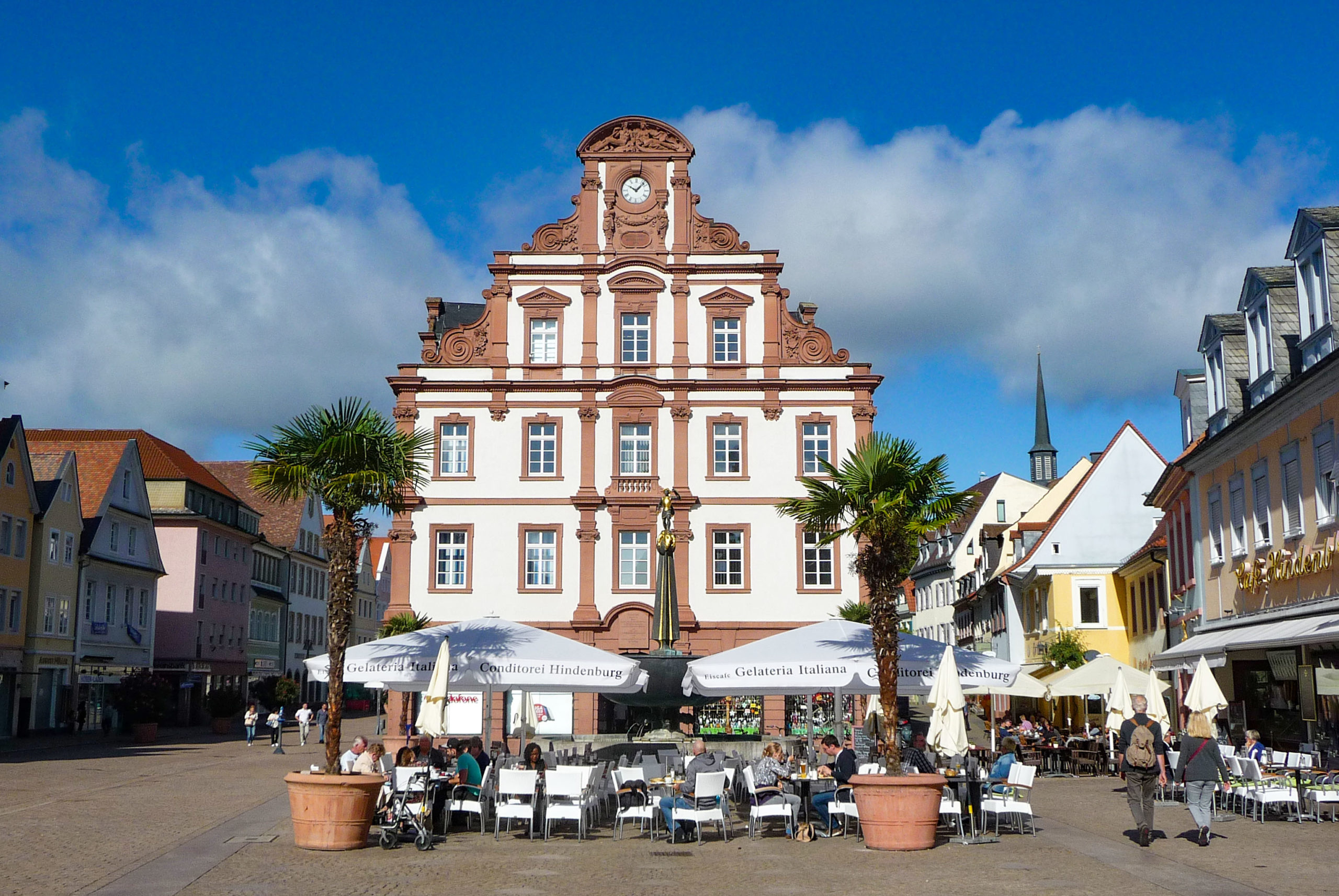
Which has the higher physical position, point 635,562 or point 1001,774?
point 635,562

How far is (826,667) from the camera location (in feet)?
62.2

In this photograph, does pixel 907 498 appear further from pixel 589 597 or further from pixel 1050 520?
pixel 1050 520

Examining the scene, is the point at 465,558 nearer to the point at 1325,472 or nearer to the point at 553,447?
the point at 553,447

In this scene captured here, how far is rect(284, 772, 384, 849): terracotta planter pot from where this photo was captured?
611 inches

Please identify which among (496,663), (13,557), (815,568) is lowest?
(496,663)

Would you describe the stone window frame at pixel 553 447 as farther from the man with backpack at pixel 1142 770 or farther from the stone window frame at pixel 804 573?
the man with backpack at pixel 1142 770

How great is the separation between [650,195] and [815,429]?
9.52m

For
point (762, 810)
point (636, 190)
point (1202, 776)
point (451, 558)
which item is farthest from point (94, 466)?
point (1202, 776)

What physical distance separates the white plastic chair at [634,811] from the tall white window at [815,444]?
23.7 metres

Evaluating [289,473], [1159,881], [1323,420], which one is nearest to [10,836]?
[289,473]

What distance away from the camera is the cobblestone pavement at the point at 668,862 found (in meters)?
12.9

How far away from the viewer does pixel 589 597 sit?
41.6m

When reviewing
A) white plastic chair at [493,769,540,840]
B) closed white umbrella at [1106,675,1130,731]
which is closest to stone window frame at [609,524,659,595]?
closed white umbrella at [1106,675,1130,731]

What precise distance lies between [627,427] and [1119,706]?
66.0 feet
